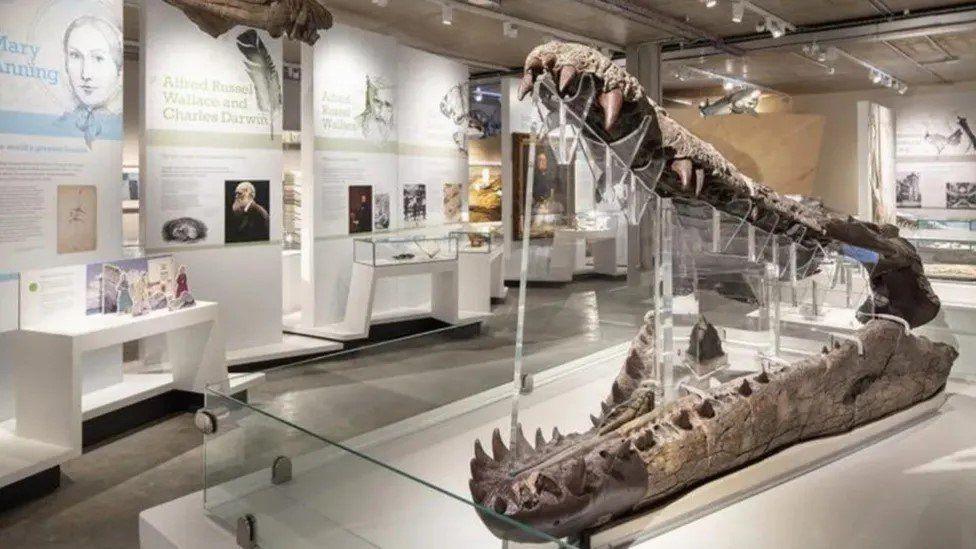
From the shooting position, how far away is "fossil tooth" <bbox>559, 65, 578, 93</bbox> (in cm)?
194

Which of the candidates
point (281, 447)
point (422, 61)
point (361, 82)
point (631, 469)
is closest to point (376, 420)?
point (281, 447)

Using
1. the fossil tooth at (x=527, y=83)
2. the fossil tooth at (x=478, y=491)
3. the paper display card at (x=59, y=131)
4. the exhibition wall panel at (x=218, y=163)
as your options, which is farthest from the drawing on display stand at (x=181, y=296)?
the fossil tooth at (x=527, y=83)

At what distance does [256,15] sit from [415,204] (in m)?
5.58

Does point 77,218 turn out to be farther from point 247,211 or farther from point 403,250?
point 403,250

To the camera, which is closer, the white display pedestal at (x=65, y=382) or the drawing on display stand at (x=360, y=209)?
the white display pedestal at (x=65, y=382)

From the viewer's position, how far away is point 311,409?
3.83 m

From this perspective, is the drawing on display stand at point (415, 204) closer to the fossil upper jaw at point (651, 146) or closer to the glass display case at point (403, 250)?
the glass display case at point (403, 250)

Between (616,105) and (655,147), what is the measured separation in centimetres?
25

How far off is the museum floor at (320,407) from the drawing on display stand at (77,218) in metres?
1.27

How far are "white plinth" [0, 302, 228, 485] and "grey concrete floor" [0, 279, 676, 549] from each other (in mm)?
241

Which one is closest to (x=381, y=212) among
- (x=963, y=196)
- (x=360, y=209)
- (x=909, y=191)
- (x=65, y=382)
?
(x=360, y=209)

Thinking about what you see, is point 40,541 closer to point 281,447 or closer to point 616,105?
point 281,447

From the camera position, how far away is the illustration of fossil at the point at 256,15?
3508 millimetres

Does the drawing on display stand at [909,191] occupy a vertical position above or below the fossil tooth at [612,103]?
above
